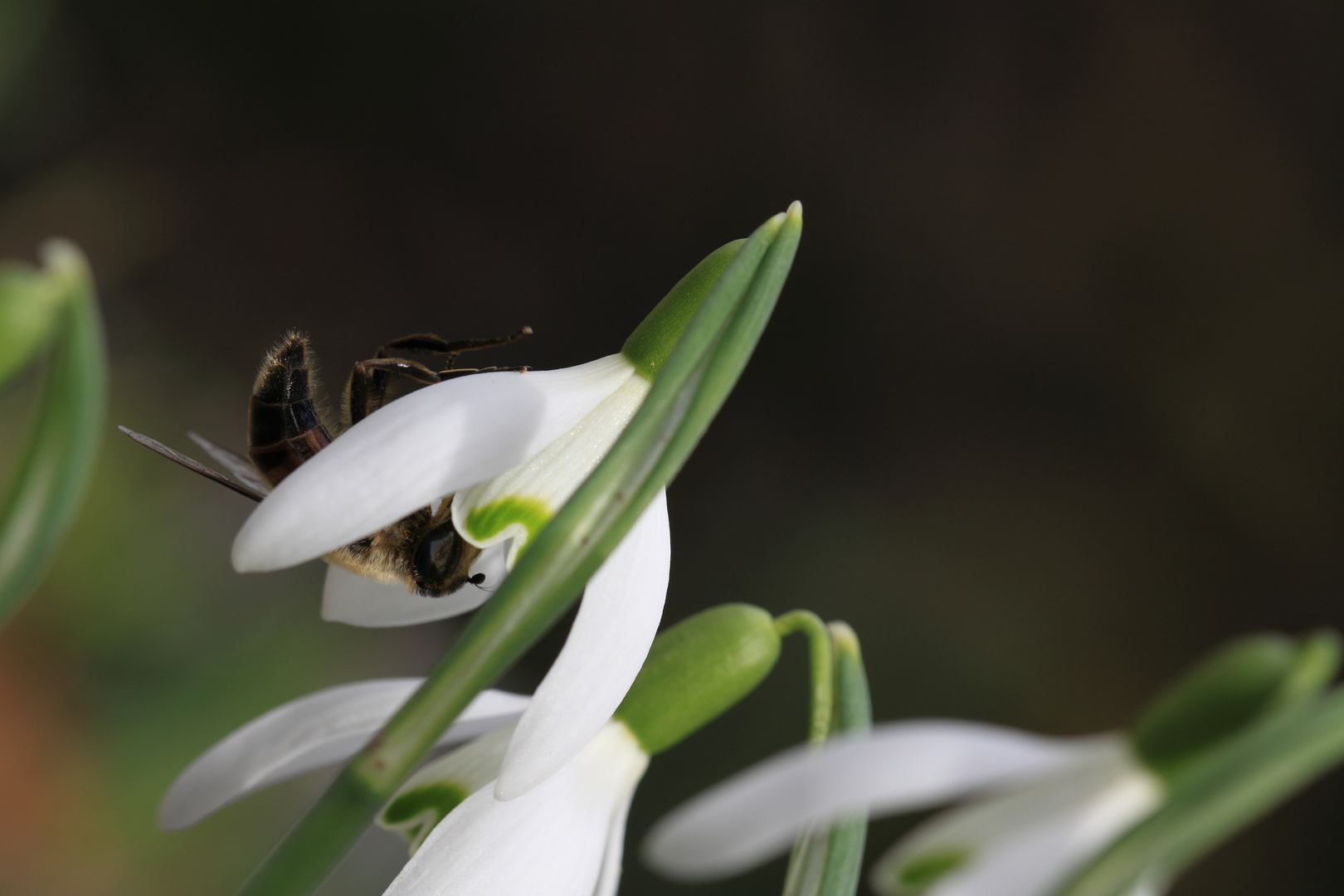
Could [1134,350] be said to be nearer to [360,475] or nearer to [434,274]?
[434,274]

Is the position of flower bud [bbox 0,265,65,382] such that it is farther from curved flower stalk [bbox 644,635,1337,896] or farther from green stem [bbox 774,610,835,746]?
green stem [bbox 774,610,835,746]

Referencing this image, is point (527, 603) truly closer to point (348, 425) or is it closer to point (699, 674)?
point (699, 674)

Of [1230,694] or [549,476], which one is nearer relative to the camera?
[1230,694]

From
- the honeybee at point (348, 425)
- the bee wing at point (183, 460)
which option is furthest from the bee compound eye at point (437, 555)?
the bee wing at point (183, 460)

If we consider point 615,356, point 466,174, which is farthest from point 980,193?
point 615,356

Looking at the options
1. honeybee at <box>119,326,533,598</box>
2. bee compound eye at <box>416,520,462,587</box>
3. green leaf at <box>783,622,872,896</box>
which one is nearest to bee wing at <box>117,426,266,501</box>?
honeybee at <box>119,326,533,598</box>

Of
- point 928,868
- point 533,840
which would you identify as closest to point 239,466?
point 533,840
